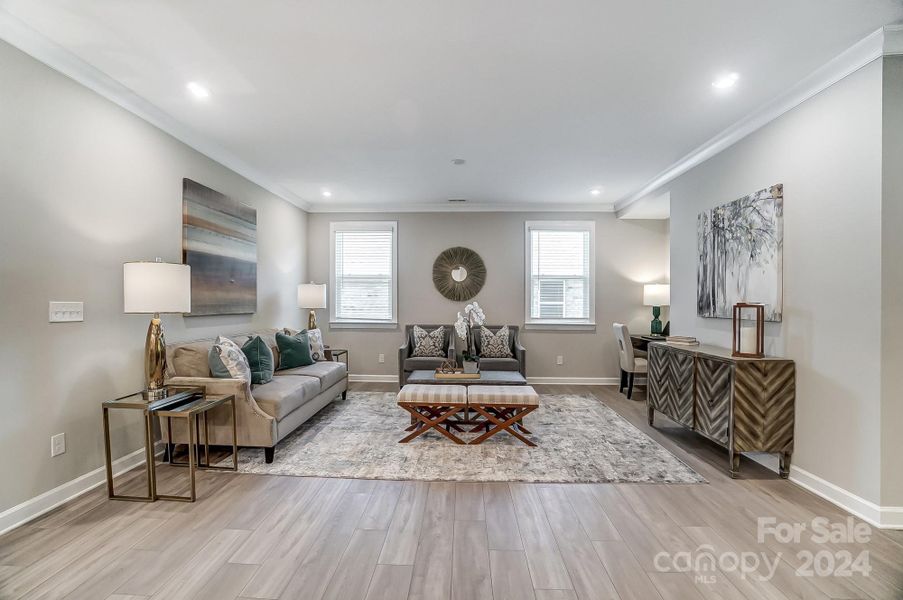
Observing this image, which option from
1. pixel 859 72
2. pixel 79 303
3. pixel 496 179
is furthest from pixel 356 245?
pixel 859 72

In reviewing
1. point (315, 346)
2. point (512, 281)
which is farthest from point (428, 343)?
point (512, 281)

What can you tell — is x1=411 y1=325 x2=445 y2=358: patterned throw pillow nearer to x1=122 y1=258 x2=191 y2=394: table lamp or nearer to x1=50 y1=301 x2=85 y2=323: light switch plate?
x1=122 y1=258 x2=191 y2=394: table lamp

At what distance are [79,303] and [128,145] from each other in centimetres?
122

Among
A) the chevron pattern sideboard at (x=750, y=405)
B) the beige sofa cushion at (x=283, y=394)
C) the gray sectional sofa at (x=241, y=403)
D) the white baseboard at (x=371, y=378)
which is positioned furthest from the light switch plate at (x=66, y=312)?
the chevron pattern sideboard at (x=750, y=405)

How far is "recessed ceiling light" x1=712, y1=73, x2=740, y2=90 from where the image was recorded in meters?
2.69

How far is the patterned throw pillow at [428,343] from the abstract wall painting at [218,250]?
2.12m

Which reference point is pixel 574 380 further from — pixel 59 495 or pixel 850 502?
pixel 59 495

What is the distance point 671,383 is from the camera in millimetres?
3787

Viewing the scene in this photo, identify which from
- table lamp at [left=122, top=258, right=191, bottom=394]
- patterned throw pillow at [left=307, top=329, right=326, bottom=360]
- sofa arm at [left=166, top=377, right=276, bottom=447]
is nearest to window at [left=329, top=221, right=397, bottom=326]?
patterned throw pillow at [left=307, top=329, right=326, bottom=360]

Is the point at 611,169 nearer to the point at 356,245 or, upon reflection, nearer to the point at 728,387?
the point at 728,387

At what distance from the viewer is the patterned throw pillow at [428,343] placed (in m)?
5.72

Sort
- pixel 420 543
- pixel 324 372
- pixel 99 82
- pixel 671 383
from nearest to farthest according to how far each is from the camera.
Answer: pixel 420 543 < pixel 99 82 < pixel 671 383 < pixel 324 372

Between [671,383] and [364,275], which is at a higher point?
[364,275]

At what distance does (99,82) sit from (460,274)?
4450mm
